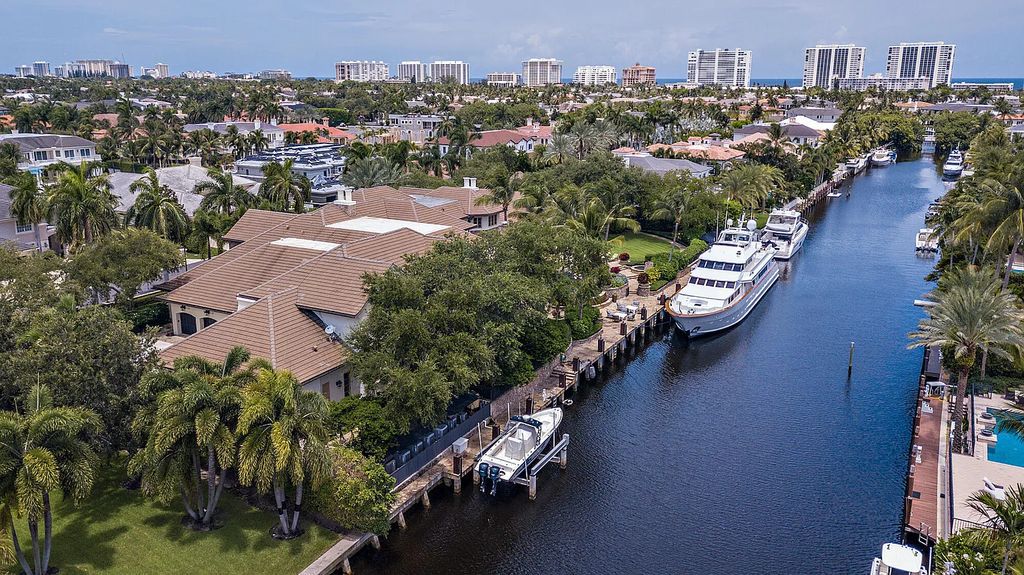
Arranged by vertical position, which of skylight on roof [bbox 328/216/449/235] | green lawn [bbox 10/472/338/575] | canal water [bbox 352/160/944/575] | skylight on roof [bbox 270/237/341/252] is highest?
skylight on roof [bbox 328/216/449/235]

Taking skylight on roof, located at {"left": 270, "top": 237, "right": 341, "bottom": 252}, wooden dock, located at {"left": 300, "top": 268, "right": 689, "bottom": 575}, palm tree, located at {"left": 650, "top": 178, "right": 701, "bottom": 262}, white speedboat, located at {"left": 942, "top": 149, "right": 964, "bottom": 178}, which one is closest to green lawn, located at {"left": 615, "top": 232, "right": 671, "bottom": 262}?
palm tree, located at {"left": 650, "top": 178, "right": 701, "bottom": 262}

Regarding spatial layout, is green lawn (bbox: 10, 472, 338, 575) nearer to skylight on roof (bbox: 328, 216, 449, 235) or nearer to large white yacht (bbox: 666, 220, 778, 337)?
skylight on roof (bbox: 328, 216, 449, 235)

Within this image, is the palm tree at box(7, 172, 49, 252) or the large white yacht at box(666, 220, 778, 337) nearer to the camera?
the large white yacht at box(666, 220, 778, 337)

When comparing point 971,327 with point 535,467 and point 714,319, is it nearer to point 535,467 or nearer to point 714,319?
point 714,319

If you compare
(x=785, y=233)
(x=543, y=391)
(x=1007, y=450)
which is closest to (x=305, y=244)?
(x=543, y=391)

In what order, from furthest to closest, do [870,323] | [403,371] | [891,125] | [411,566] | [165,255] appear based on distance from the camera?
[891,125] → [870,323] → [165,255] → [403,371] → [411,566]

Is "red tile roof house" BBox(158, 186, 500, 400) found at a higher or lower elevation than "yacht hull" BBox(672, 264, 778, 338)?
higher

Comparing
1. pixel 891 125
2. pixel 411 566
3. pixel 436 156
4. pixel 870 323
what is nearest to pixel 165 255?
pixel 411 566

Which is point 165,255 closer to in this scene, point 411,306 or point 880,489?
point 411,306
